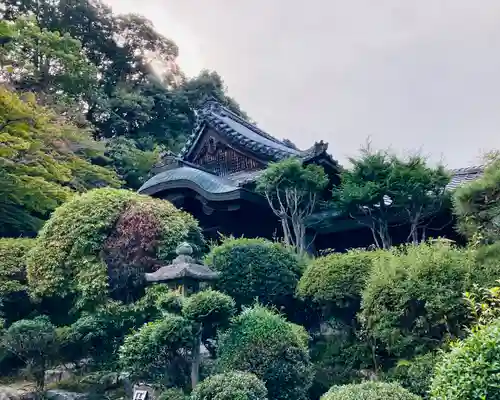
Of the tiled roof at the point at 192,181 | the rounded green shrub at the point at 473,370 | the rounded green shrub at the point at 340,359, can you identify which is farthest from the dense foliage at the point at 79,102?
the rounded green shrub at the point at 473,370

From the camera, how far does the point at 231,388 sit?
7.18 metres

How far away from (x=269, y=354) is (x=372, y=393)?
2.15m

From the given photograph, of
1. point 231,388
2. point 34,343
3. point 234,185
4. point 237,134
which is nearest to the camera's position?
point 231,388

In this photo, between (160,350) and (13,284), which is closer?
(160,350)

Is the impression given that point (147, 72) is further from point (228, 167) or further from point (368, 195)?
point (368, 195)

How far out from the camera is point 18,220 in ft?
52.3

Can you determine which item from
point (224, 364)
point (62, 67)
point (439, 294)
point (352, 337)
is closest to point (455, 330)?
point (439, 294)

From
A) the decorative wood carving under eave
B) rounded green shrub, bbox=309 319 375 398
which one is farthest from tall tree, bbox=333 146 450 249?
the decorative wood carving under eave

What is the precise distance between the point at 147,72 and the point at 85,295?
23117mm

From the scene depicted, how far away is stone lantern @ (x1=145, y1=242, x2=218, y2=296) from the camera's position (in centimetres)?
884

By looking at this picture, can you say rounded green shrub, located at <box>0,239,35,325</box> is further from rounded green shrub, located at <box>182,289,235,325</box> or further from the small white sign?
rounded green shrub, located at <box>182,289,235,325</box>

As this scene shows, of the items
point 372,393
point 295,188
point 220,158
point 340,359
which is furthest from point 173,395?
point 220,158

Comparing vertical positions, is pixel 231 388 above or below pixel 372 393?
below

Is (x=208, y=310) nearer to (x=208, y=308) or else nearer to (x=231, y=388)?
(x=208, y=308)
